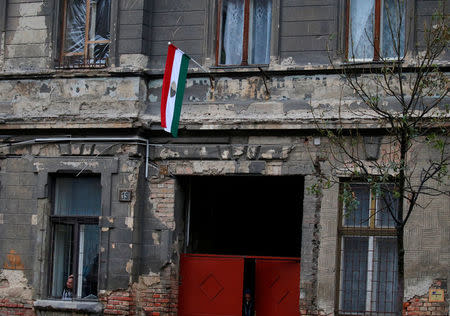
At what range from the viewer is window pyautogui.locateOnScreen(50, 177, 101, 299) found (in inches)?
542

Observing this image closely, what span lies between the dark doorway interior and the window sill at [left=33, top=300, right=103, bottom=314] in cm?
228

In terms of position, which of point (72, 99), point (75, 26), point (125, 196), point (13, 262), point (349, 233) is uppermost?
point (75, 26)

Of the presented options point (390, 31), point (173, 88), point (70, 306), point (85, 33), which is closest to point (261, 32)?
point (173, 88)

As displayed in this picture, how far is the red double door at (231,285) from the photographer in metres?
13.3

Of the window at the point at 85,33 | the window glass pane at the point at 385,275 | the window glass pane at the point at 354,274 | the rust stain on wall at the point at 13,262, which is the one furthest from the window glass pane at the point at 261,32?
the rust stain on wall at the point at 13,262

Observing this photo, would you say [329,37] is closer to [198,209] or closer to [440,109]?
[440,109]

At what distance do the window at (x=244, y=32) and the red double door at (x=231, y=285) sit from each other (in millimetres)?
3063

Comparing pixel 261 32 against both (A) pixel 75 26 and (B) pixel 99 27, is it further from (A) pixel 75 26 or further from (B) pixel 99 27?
(A) pixel 75 26

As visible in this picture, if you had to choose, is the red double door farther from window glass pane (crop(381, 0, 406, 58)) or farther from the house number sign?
window glass pane (crop(381, 0, 406, 58))

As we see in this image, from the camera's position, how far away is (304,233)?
12656 millimetres

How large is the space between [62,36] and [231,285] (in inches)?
191

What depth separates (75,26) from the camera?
1439 cm

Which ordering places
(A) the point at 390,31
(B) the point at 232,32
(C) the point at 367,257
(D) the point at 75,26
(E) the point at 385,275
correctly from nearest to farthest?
(E) the point at 385,275
(C) the point at 367,257
(A) the point at 390,31
(B) the point at 232,32
(D) the point at 75,26

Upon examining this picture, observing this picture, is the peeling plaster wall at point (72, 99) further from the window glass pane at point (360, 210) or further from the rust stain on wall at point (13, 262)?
the window glass pane at point (360, 210)
